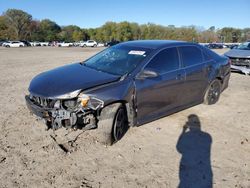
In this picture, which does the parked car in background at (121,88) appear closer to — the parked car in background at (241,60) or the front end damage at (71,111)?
the front end damage at (71,111)

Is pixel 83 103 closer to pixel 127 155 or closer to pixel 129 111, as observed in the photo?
pixel 129 111

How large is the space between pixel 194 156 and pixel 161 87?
1.41 metres

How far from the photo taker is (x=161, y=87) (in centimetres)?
468

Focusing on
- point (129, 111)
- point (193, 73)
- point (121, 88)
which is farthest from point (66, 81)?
point (193, 73)

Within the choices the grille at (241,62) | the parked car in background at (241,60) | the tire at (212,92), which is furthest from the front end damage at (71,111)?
the grille at (241,62)

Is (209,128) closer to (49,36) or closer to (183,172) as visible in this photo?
(183,172)

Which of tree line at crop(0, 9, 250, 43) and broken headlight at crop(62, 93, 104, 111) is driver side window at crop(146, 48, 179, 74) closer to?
broken headlight at crop(62, 93, 104, 111)

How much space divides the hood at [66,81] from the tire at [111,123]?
18.1 inches

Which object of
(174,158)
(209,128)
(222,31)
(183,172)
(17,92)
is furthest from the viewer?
(222,31)

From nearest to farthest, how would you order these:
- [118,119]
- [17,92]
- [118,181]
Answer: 1. [118,181]
2. [118,119]
3. [17,92]

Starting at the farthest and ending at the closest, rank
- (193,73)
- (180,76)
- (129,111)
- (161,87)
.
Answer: (193,73) → (180,76) → (161,87) → (129,111)

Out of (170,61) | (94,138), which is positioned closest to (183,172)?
(94,138)

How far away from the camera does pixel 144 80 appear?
173 inches

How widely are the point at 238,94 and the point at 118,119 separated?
5.19 metres
